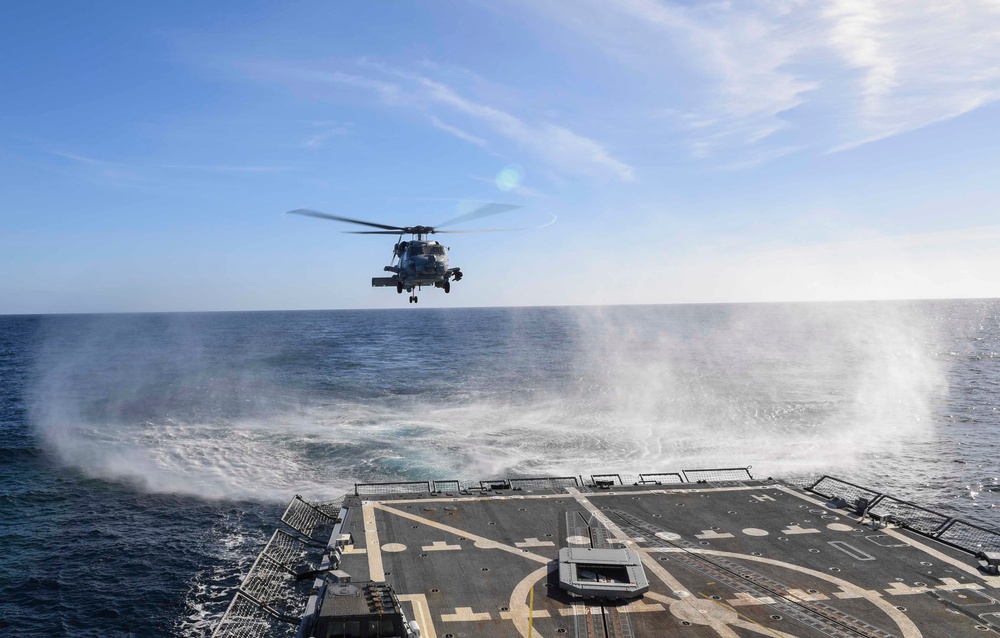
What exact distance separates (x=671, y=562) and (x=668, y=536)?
4097 millimetres

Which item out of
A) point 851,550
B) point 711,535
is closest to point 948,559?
point 851,550

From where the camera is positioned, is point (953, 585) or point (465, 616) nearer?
point (465, 616)

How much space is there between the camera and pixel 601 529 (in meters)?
39.9

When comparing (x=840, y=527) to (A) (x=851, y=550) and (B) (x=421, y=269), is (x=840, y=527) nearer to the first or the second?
(A) (x=851, y=550)

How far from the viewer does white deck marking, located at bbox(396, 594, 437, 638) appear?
27.2 metres

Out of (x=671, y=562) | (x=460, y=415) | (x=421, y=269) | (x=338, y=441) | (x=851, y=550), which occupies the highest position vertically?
(x=421, y=269)

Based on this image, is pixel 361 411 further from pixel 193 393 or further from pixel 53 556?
pixel 53 556

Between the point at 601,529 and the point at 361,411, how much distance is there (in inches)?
2438

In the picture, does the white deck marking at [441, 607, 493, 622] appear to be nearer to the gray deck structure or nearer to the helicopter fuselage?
the gray deck structure

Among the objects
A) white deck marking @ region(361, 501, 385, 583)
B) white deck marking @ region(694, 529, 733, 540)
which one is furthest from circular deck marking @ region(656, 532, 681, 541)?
white deck marking @ region(361, 501, 385, 583)

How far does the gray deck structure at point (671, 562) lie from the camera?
92.5 ft

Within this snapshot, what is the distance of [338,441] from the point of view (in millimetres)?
78188

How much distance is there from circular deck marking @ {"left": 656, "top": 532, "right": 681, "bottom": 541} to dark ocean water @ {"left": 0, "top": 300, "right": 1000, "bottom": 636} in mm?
27826

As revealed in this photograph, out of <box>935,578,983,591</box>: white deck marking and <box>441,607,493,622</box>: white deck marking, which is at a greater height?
<box>935,578,983,591</box>: white deck marking
